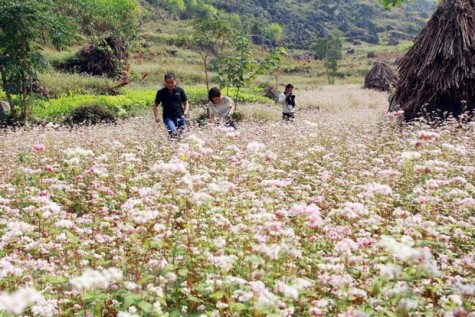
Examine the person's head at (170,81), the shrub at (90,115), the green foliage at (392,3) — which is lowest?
the shrub at (90,115)

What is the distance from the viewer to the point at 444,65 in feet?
37.1

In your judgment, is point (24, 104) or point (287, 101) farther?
point (24, 104)

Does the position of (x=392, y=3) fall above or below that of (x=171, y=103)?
above

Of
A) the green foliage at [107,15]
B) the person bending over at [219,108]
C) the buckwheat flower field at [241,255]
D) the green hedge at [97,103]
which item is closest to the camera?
the buckwheat flower field at [241,255]

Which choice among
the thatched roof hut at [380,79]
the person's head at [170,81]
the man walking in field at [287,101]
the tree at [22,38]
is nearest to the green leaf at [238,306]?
the person's head at [170,81]

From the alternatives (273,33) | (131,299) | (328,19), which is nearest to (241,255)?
(131,299)

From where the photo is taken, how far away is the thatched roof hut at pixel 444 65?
1109cm

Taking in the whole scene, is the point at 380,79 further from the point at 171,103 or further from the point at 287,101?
the point at 171,103

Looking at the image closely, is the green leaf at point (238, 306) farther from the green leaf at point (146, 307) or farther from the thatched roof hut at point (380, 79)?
the thatched roof hut at point (380, 79)

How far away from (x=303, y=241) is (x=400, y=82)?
9.89m

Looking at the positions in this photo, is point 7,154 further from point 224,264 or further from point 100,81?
point 100,81

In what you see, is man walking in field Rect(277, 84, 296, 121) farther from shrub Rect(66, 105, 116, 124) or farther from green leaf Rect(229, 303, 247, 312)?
green leaf Rect(229, 303, 247, 312)

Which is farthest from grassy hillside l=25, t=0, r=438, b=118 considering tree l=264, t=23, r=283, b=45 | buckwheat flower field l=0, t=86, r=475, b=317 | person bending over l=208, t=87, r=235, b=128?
buckwheat flower field l=0, t=86, r=475, b=317

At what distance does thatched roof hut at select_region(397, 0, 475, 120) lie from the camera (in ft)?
36.4
